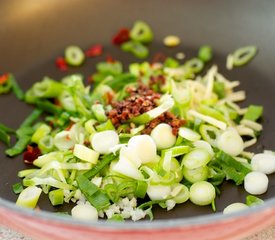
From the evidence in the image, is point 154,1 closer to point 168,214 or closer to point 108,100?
point 108,100

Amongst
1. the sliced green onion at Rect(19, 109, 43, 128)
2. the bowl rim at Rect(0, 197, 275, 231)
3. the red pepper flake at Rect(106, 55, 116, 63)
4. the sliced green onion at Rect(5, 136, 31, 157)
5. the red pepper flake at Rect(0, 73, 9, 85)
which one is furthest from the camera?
the red pepper flake at Rect(106, 55, 116, 63)

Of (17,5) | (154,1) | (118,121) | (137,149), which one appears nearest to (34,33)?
(17,5)

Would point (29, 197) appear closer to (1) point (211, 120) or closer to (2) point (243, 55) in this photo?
(1) point (211, 120)

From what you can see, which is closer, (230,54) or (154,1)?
(230,54)

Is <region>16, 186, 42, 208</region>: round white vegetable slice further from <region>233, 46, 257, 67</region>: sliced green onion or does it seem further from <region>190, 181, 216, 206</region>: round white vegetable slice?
<region>233, 46, 257, 67</region>: sliced green onion

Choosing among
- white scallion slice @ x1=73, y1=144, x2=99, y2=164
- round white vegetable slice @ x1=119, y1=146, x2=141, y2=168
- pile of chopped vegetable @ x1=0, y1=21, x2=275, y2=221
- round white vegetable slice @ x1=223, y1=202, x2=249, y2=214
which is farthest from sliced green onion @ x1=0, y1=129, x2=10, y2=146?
round white vegetable slice @ x1=223, y1=202, x2=249, y2=214

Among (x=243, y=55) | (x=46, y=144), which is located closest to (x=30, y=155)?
(x=46, y=144)

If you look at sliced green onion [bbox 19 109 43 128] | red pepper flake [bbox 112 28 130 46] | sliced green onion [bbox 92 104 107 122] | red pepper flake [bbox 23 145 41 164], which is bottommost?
red pepper flake [bbox 23 145 41 164]
